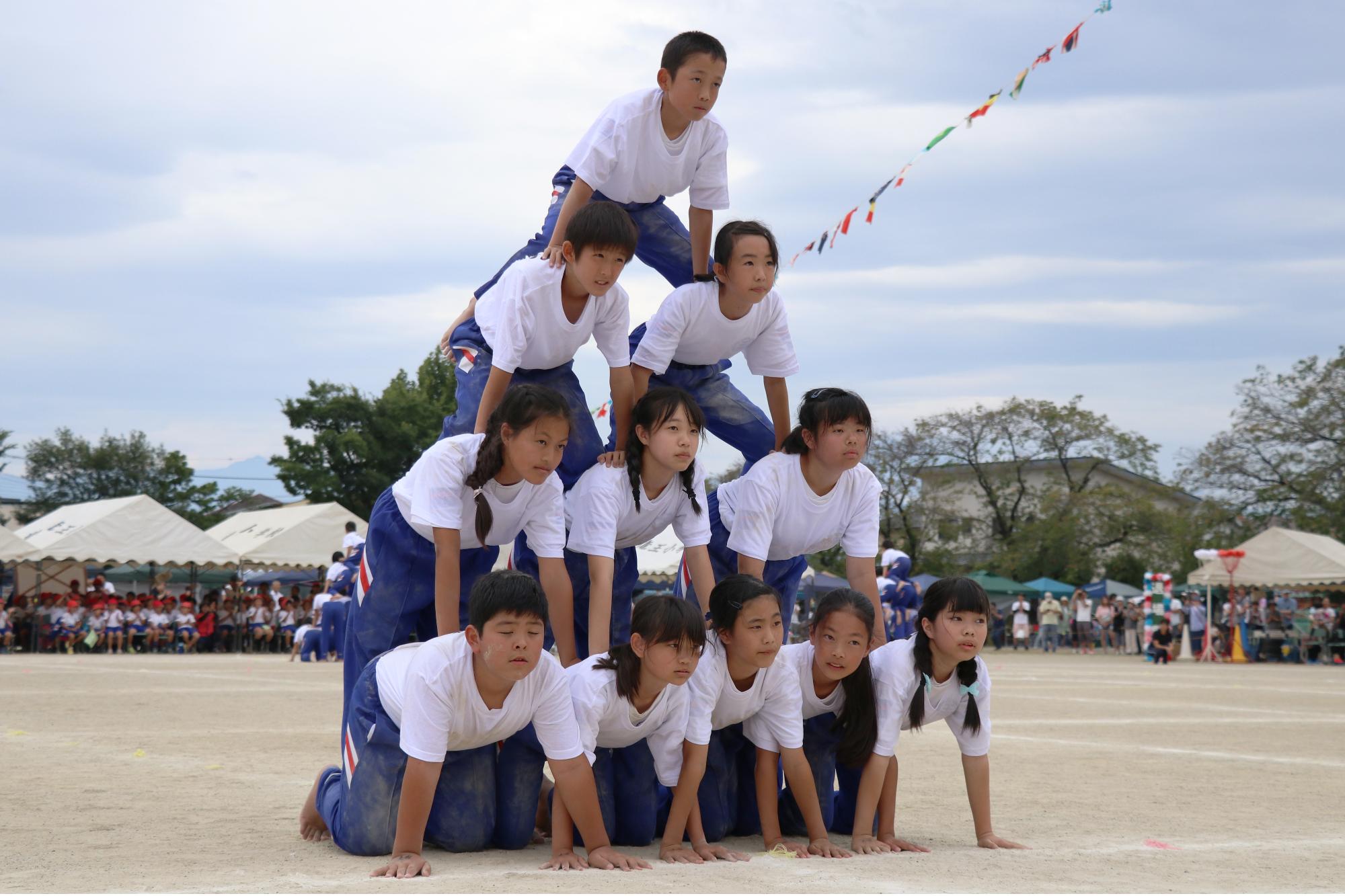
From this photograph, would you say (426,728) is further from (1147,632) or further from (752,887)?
(1147,632)

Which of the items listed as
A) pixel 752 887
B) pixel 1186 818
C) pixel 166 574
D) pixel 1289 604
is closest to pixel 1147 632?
pixel 1289 604

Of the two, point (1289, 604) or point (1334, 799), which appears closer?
point (1334, 799)

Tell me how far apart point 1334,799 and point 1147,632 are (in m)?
23.8

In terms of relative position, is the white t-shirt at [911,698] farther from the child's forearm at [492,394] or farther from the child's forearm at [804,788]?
the child's forearm at [492,394]

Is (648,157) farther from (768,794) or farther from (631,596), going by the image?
(768,794)

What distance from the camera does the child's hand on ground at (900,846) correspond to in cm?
520

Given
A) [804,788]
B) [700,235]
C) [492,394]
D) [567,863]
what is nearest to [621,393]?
[492,394]

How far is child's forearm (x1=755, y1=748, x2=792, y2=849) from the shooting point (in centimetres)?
528

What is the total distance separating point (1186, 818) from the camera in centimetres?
611

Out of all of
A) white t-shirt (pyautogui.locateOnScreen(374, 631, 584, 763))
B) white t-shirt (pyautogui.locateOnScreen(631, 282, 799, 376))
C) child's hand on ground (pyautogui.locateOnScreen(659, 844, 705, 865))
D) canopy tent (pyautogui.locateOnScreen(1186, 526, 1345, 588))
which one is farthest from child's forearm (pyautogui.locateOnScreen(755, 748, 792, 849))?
canopy tent (pyautogui.locateOnScreen(1186, 526, 1345, 588))

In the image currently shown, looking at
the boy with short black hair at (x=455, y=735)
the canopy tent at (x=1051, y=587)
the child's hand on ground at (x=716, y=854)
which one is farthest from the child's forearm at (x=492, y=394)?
the canopy tent at (x=1051, y=587)

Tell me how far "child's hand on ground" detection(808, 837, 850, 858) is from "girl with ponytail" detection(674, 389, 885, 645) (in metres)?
1.05

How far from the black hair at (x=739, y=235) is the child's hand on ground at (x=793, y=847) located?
2553mm

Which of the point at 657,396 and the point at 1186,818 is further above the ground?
the point at 657,396
